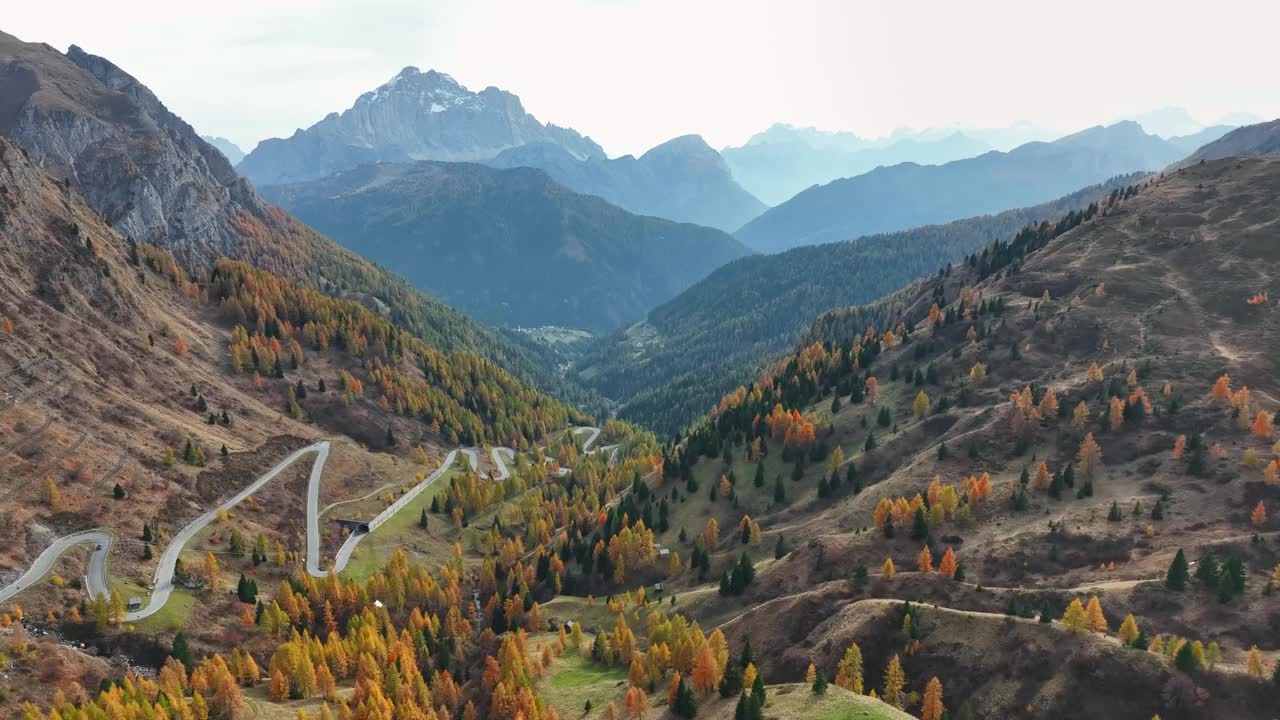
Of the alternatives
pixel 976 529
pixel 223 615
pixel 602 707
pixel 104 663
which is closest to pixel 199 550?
pixel 223 615

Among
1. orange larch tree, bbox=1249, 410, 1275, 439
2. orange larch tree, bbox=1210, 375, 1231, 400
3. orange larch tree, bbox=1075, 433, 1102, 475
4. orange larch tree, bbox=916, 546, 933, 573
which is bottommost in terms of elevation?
orange larch tree, bbox=916, 546, 933, 573

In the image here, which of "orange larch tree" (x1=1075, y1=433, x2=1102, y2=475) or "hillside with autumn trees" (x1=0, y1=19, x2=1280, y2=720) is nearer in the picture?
"hillside with autumn trees" (x1=0, y1=19, x2=1280, y2=720)

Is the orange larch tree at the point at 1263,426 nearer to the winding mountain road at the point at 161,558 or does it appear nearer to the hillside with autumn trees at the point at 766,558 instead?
the hillside with autumn trees at the point at 766,558

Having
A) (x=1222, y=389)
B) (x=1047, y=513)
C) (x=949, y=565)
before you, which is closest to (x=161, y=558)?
(x=949, y=565)

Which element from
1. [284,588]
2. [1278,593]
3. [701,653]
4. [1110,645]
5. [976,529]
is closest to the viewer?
[1110,645]

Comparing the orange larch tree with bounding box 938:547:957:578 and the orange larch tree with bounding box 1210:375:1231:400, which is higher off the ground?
the orange larch tree with bounding box 1210:375:1231:400

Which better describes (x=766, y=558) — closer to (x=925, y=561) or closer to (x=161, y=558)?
(x=925, y=561)

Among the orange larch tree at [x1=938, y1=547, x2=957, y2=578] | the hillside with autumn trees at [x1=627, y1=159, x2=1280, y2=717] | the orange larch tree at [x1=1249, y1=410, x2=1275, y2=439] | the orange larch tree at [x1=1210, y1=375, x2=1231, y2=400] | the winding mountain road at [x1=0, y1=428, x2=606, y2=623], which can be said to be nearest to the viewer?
the hillside with autumn trees at [x1=627, y1=159, x2=1280, y2=717]

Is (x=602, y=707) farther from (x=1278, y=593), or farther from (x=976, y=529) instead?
(x=1278, y=593)

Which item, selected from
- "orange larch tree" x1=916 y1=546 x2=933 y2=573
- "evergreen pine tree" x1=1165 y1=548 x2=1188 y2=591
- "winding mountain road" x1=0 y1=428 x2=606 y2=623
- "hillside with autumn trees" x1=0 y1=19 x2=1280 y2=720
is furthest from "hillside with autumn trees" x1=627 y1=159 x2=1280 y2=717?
"winding mountain road" x1=0 y1=428 x2=606 y2=623

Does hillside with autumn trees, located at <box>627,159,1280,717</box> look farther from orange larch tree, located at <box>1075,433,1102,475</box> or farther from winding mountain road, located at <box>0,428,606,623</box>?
winding mountain road, located at <box>0,428,606,623</box>

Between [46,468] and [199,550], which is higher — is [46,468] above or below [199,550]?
above
